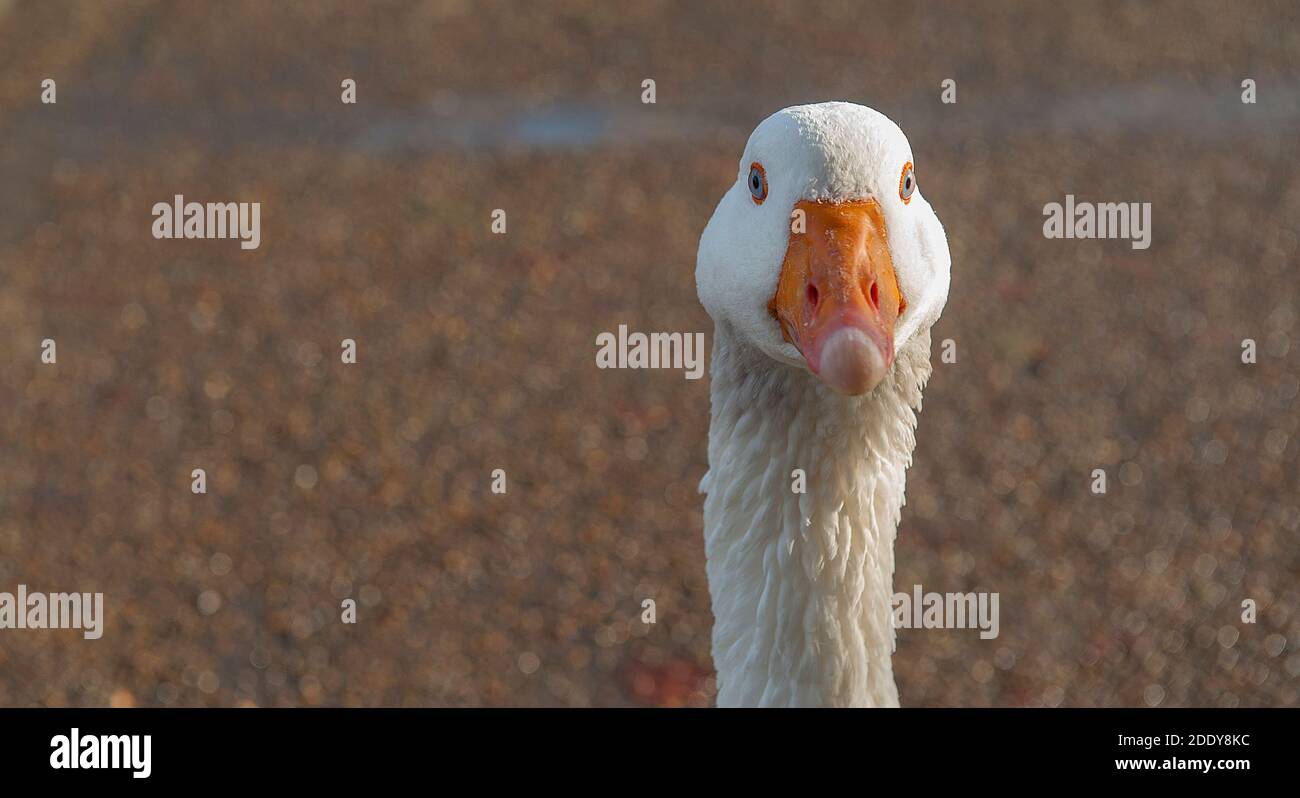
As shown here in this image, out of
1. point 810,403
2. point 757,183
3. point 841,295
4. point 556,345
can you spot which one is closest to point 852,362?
point 841,295

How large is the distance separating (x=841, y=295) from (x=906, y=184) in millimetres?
442

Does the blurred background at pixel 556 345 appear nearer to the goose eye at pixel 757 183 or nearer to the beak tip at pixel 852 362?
the goose eye at pixel 757 183

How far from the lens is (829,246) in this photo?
8.74 feet

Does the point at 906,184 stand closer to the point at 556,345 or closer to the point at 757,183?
the point at 757,183

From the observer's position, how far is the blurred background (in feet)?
18.0

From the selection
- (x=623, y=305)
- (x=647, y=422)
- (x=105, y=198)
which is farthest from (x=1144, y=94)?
(x=105, y=198)

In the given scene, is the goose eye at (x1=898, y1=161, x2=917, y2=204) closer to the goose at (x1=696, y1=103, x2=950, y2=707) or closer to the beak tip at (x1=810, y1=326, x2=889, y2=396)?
the goose at (x1=696, y1=103, x2=950, y2=707)

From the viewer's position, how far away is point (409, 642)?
18.2 feet

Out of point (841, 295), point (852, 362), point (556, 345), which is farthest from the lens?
point (556, 345)

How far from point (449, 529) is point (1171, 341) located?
430cm

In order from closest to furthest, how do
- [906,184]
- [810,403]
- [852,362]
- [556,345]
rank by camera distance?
1. [852,362]
2. [906,184]
3. [810,403]
4. [556,345]

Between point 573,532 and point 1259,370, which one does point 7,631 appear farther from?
point 1259,370
